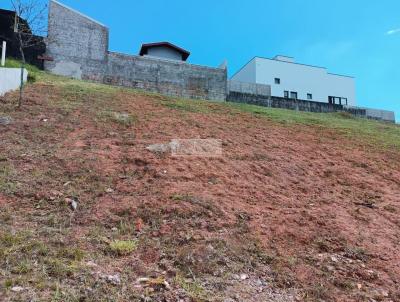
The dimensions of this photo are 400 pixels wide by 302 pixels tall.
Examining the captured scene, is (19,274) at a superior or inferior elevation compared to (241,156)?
inferior

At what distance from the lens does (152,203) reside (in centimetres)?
509

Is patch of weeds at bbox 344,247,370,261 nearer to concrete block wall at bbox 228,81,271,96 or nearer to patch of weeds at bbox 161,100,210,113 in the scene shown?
patch of weeds at bbox 161,100,210,113

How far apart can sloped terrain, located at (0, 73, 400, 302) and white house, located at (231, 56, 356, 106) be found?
24.0 meters

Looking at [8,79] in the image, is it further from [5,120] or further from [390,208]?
[390,208]

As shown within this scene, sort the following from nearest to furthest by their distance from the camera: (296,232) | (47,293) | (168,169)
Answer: (47,293) < (296,232) < (168,169)

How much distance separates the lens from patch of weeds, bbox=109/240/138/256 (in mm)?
4047

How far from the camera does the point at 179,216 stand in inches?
191

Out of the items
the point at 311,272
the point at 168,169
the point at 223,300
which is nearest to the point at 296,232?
the point at 311,272

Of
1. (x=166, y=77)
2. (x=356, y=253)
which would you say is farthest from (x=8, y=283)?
(x=166, y=77)

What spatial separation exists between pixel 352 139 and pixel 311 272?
744cm

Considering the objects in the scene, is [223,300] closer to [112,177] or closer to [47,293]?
[47,293]

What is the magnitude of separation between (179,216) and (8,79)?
6.74m

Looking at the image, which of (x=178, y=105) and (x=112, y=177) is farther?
(x=178, y=105)

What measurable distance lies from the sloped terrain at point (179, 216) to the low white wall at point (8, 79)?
0.78m
